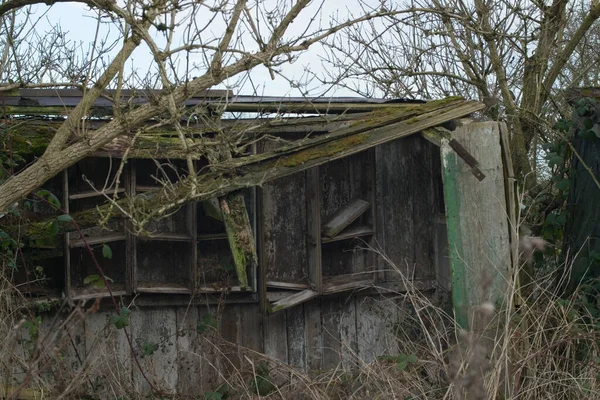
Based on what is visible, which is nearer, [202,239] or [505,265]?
[505,265]

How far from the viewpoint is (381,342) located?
8.16m

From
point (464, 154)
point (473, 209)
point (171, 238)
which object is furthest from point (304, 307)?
point (464, 154)

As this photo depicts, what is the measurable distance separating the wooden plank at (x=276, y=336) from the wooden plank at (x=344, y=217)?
93 centimetres

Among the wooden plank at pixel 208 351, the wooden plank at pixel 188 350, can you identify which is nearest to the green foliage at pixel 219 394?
the wooden plank at pixel 208 351

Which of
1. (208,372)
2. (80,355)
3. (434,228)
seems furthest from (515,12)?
(80,355)

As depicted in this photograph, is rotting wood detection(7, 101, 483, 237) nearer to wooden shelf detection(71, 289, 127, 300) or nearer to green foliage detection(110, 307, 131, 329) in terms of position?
wooden shelf detection(71, 289, 127, 300)

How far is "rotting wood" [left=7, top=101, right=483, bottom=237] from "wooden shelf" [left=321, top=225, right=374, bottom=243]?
109cm

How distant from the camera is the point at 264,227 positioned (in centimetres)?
762

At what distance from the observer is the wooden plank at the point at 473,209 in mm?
6562

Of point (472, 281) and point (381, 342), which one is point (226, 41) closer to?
point (472, 281)

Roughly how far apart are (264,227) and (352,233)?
91 centimetres

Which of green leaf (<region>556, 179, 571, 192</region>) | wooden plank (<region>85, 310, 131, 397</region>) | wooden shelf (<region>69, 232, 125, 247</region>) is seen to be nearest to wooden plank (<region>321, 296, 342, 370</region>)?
wooden plank (<region>85, 310, 131, 397</region>)

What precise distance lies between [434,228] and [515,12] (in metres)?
2.87

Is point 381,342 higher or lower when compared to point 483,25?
lower
